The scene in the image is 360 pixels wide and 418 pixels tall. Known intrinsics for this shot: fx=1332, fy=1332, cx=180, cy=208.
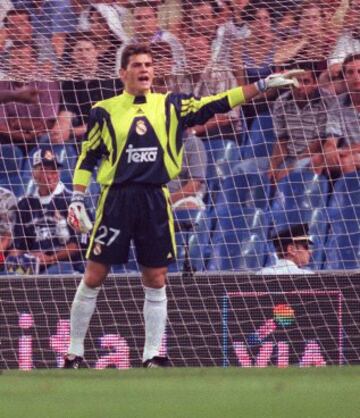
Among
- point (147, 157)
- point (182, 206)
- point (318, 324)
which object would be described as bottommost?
point (318, 324)

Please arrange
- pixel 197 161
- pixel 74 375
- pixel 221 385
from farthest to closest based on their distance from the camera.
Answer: pixel 197 161 → pixel 74 375 → pixel 221 385

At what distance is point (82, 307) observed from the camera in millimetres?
7707

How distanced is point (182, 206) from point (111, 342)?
6.02 ft

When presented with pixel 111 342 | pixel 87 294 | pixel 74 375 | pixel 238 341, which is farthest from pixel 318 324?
pixel 74 375

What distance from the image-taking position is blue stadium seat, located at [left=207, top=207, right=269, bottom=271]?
10469mm

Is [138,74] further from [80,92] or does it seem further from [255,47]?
[80,92]

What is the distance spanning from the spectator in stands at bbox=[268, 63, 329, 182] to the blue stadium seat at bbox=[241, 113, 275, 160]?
0.06m

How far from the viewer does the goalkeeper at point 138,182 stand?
25.1 feet

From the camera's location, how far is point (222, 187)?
35.9 ft

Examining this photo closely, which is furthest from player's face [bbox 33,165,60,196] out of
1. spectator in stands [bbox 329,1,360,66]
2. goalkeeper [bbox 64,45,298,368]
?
goalkeeper [bbox 64,45,298,368]

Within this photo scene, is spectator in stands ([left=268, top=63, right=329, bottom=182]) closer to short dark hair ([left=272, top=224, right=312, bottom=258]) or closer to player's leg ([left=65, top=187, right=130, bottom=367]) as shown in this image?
short dark hair ([left=272, top=224, right=312, bottom=258])

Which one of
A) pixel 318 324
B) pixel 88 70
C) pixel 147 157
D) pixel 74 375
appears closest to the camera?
pixel 74 375

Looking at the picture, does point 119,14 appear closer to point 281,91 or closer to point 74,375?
point 281,91

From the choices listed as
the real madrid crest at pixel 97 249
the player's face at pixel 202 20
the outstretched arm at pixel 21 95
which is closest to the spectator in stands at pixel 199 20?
the player's face at pixel 202 20
